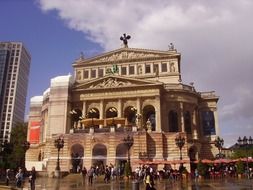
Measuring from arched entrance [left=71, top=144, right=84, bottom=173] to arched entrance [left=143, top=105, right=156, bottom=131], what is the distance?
16.8 metres

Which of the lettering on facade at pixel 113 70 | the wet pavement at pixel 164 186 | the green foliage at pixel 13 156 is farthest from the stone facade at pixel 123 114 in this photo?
the wet pavement at pixel 164 186

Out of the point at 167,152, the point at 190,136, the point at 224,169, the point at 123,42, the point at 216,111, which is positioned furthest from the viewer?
the point at 123,42

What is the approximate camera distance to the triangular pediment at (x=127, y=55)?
236 feet

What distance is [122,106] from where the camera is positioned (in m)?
63.0

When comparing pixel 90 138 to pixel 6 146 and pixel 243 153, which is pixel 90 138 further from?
pixel 243 153

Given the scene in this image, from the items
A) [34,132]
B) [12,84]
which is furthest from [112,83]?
[12,84]

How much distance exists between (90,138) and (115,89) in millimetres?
15011

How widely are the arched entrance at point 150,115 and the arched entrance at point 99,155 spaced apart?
585 inches

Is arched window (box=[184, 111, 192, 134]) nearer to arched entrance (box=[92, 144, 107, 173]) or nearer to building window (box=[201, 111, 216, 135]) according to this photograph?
building window (box=[201, 111, 216, 135])

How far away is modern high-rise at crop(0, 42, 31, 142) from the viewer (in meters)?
142

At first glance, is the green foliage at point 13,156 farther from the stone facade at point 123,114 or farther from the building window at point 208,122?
the building window at point 208,122

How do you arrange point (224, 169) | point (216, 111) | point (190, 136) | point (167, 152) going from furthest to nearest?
point (216, 111), point (190, 136), point (167, 152), point (224, 169)

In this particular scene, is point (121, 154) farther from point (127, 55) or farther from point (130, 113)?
point (127, 55)

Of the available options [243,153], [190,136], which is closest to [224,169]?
[190,136]
